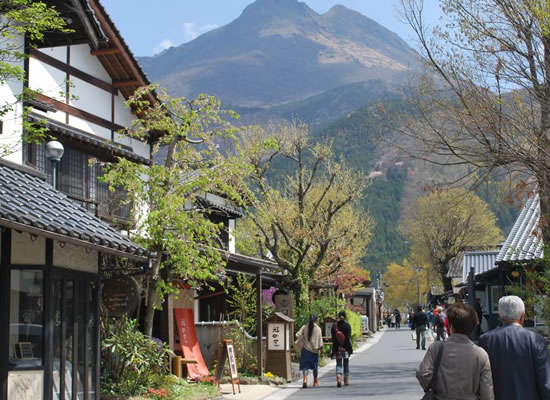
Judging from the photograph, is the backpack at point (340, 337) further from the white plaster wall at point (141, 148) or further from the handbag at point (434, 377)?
the handbag at point (434, 377)

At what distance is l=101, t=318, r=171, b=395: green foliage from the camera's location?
14.8 meters

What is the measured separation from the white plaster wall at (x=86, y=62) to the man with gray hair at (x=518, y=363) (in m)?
14.9

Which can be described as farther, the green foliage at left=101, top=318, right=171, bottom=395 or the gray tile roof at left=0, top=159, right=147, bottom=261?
the green foliage at left=101, top=318, right=171, bottom=395

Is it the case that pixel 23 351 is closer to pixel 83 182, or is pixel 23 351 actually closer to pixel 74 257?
pixel 74 257

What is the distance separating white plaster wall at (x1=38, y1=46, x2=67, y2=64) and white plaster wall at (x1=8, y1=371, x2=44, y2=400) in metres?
9.14

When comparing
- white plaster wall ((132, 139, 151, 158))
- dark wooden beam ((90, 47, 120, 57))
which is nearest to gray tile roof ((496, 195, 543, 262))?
white plaster wall ((132, 139, 151, 158))

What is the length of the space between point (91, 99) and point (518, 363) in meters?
15.3

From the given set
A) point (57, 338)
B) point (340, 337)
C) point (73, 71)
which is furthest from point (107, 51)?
point (57, 338)

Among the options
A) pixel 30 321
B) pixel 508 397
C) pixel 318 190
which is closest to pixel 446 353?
pixel 508 397

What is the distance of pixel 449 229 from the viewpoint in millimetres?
65875

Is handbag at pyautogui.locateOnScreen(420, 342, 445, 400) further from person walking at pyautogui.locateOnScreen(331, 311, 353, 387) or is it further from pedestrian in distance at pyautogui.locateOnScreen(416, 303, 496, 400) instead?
person walking at pyautogui.locateOnScreen(331, 311, 353, 387)

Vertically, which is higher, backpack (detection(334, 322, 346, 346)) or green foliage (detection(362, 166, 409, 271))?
green foliage (detection(362, 166, 409, 271))

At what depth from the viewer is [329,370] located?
1021 inches

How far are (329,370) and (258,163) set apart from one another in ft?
30.3
